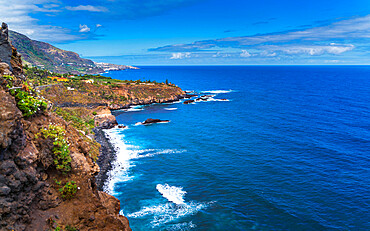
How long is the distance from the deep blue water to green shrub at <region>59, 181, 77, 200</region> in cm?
1569

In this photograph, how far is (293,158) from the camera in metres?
55.3

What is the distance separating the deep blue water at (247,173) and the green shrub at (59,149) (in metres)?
17.1

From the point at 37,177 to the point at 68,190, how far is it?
9.48ft

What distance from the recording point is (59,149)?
2286 cm

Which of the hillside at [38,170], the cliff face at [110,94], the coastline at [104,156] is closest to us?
the hillside at [38,170]

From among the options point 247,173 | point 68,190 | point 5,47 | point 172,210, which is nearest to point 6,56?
point 5,47

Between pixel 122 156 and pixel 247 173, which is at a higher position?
pixel 122 156

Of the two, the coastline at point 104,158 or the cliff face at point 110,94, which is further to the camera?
the cliff face at point 110,94

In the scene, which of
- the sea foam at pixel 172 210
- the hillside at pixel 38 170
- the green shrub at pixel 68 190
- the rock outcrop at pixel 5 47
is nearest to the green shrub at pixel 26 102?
the hillside at pixel 38 170

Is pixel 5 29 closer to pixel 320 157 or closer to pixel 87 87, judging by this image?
pixel 320 157

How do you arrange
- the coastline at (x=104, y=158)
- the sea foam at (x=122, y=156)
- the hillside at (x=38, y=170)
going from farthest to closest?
the sea foam at (x=122, y=156) < the coastline at (x=104, y=158) < the hillside at (x=38, y=170)

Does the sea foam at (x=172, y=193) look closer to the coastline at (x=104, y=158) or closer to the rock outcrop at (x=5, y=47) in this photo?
the coastline at (x=104, y=158)

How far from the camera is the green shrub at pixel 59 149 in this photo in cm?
2255

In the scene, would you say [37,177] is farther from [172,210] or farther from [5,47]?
[172,210]
